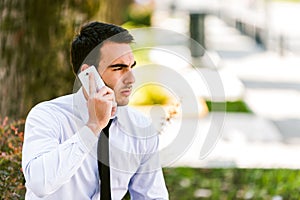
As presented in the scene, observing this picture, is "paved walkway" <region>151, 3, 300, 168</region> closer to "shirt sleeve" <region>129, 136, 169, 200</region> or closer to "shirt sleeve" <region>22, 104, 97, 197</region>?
"shirt sleeve" <region>129, 136, 169, 200</region>

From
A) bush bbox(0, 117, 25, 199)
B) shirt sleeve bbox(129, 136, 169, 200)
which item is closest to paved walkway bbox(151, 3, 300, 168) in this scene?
shirt sleeve bbox(129, 136, 169, 200)

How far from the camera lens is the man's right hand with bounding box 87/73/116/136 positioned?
3.17 metres

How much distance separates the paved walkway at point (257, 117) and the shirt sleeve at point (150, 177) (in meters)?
0.75

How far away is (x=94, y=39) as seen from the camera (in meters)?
3.42

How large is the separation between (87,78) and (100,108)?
0.21m

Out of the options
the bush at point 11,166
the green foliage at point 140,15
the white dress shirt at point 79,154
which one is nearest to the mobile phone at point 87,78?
the white dress shirt at point 79,154

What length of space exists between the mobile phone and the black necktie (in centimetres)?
23

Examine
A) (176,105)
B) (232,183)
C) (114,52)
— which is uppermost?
(114,52)

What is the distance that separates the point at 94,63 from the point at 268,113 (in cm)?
917

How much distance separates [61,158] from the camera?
10.3ft

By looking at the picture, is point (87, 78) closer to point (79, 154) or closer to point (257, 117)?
point (79, 154)

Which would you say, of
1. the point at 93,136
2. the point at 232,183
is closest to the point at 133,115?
the point at 93,136

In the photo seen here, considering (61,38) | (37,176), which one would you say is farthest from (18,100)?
(37,176)

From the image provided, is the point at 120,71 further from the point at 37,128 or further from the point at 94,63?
the point at 37,128
